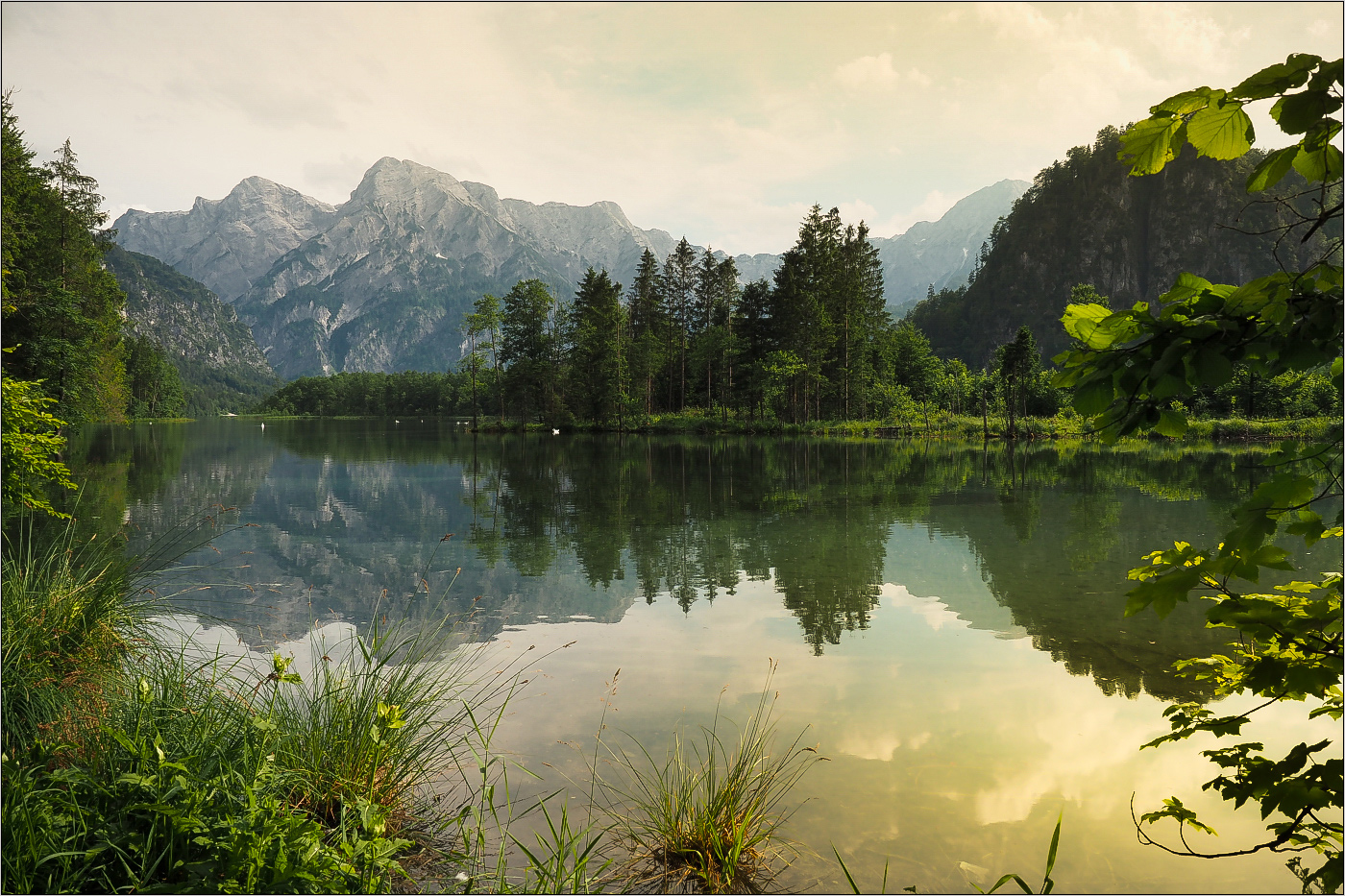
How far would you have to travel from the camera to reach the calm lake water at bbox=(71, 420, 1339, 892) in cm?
456

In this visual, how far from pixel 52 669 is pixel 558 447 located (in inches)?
1520

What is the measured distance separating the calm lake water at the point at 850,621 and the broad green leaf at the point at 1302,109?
0.91 m

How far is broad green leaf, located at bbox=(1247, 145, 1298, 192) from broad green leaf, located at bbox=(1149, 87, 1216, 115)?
24 cm

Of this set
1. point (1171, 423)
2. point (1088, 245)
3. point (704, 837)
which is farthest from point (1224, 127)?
point (1088, 245)

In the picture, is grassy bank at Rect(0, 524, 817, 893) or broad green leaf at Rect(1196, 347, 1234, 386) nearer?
broad green leaf at Rect(1196, 347, 1234, 386)

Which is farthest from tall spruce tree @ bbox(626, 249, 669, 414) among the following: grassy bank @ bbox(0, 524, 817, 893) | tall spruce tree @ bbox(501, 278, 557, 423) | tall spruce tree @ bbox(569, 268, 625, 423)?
grassy bank @ bbox(0, 524, 817, 893)

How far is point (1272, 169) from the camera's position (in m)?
1.88

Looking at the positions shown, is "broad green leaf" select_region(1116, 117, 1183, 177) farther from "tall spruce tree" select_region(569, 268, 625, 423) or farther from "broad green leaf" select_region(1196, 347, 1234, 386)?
"tall spruce tree" select_region(569, 268, 625, 423)

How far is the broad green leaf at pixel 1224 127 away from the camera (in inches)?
77.5

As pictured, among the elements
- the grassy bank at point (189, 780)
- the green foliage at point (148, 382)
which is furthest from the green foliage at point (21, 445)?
the green foliage at point (148, 382)

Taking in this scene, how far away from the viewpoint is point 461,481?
25359mm

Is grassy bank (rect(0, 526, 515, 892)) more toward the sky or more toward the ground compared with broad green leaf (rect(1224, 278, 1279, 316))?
more toward the ground

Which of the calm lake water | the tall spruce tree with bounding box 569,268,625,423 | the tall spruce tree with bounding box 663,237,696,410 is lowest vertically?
the calm lake water

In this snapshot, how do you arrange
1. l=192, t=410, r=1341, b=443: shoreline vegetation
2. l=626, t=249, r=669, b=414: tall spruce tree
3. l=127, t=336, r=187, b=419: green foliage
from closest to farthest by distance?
l=192, t=410, r=1341, b=443: shoreline vegetation < l=626, t=249, r=669, b=414: tall spruce tree < l=127, t=336, r=187, b=419: green foliage
